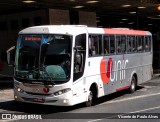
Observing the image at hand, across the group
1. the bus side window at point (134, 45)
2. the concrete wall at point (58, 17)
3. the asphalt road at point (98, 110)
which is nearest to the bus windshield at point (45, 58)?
the asphalt road at point (98, 110)

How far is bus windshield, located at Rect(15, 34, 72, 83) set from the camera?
13.2 meters

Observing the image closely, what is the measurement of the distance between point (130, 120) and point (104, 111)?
6.85 feet

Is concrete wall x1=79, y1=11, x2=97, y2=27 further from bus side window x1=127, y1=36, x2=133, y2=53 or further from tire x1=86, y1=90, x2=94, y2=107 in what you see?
tire x1=86, y1=90, x2=94, y2=107

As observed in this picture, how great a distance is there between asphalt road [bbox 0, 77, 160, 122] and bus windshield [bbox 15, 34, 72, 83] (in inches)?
46.6

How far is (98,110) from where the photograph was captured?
13.9m

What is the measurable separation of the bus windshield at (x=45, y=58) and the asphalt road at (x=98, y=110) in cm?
118

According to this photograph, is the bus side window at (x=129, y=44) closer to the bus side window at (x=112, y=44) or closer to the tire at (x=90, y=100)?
the bus side window at (x=112, y=44)

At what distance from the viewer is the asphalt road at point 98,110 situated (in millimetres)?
12172

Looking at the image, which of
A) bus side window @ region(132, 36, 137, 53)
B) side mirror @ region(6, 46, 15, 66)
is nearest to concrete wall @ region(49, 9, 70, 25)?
bus side window @ region(132, 36, 137, 53)

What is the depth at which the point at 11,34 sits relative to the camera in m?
32.1

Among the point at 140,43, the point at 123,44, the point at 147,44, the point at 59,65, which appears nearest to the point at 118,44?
the point at 123,44

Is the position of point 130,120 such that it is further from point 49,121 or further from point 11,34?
point 11,34

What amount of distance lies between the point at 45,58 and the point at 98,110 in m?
2.55

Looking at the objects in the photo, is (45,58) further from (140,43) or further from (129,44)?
(140,43)
